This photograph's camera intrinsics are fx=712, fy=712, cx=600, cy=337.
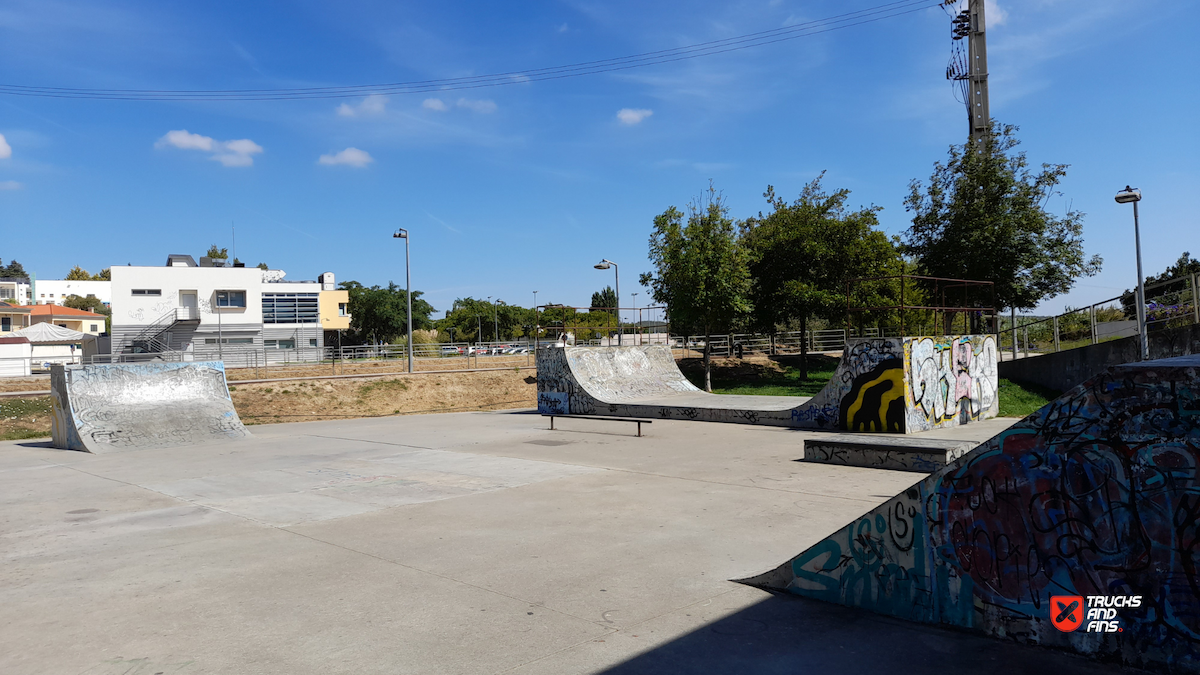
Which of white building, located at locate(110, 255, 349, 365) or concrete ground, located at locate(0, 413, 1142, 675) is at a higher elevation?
white building, located at locate(110, 255, 349, 365)

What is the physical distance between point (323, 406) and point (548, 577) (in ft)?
70.4

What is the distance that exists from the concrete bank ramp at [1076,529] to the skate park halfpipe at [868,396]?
10431 mm

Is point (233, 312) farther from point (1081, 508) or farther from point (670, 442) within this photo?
point (1081, 508)

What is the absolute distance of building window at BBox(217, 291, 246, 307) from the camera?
170ft

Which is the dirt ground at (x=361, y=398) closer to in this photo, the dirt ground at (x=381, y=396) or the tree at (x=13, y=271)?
the dirt ground at (x=381, y=396)

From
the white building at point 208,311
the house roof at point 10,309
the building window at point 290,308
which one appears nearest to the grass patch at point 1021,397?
the white building at point 208,311

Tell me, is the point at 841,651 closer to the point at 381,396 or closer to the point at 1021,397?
the point at 1021,397

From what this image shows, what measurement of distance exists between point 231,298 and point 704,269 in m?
41.2

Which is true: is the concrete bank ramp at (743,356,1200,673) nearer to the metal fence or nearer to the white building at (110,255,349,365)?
the metal fence

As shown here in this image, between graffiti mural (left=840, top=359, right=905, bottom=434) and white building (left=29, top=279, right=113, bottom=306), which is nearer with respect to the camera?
graffiti mural (left=840, top=359, right=905, bottom=434)

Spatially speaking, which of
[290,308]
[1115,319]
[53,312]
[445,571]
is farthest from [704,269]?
[53,312]

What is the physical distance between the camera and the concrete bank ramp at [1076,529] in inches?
128

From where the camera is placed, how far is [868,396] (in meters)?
14.4

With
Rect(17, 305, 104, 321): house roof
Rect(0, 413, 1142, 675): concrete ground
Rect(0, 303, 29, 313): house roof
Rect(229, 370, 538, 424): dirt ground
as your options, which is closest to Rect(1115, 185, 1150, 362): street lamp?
Rect(0, 413, 1142, 675): concrete ground
